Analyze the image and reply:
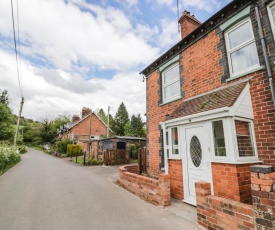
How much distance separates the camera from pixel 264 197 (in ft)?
9.24

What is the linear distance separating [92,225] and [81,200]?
217 centimetres

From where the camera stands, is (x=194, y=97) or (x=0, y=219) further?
(x=194, y=97)

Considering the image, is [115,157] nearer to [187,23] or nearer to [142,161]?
[142,161]

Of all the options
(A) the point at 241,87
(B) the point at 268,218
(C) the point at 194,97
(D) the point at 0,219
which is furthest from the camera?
(C) the point at 194,97

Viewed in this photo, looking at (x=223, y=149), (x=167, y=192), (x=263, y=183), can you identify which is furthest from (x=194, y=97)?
(x=263, y=183)

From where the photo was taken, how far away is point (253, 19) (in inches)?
201

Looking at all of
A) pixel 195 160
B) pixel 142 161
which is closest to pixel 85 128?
pixel 142 161

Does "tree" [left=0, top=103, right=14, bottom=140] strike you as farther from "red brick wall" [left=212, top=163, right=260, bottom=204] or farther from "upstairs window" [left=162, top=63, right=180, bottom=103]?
"red brick wall" [left=212, top=163, right=260, bottom=204]

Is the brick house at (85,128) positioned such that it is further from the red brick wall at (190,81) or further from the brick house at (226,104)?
the brick house at (226,104)

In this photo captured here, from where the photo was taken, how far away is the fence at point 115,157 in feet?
55.4

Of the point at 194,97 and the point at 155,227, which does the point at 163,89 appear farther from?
the point at 155,227

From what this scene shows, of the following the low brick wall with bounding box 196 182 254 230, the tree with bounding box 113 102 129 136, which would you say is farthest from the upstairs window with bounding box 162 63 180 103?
the tree with bounding box 113 102 129 136

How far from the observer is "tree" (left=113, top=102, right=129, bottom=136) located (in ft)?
173

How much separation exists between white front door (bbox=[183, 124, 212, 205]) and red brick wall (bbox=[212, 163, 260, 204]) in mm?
390
